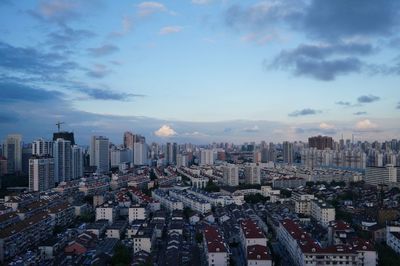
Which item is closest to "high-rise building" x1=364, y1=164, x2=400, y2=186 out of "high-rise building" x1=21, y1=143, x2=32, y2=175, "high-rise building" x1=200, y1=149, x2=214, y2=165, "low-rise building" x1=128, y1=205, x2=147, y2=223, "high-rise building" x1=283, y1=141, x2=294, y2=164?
"low-rise building" x1=128, y1=205, x2=147, y2=223

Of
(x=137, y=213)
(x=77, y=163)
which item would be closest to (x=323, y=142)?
(x=77, y=163)

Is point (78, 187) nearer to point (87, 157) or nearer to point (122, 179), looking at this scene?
point (122, 179)

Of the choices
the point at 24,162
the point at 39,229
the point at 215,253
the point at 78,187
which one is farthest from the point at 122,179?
the point at 215,253

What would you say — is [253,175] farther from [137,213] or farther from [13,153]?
[13,153]

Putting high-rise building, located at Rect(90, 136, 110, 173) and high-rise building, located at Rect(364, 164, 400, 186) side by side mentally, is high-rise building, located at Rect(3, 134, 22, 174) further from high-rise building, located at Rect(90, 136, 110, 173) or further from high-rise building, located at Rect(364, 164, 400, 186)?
high-rise building, located at Rect(364, 164, 400, 186)

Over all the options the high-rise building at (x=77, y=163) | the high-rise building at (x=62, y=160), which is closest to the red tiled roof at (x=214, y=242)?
the high-rise building at (x=62, y=160)
